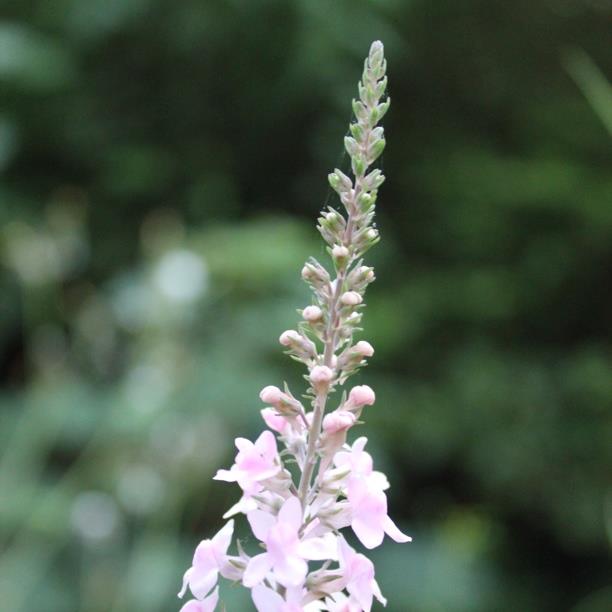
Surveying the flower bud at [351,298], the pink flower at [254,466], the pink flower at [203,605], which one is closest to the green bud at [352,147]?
the flower bud at [351,298]

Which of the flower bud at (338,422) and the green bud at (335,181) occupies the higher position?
the green bud at (335,181)

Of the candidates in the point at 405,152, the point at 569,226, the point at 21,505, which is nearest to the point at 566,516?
the point at 569,226

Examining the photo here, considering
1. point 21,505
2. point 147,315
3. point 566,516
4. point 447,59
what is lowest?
point 566,516

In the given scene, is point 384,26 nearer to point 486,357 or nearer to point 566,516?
point 486,357

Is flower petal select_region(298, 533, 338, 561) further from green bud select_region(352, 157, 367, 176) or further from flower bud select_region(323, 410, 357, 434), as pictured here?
green bud select_region(352, 157, 367, 176)

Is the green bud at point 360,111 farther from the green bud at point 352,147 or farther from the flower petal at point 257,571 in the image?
the flower petal at point 257,571

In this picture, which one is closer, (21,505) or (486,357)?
(21,505)

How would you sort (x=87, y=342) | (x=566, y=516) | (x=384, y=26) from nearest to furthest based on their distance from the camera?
(x=87, y=342) → (x=566, y=516) → (x=384, y=26)
